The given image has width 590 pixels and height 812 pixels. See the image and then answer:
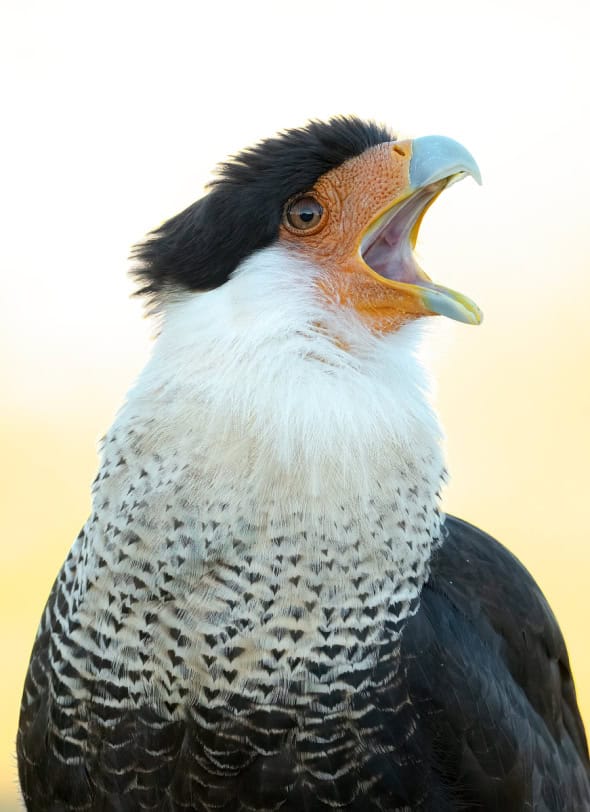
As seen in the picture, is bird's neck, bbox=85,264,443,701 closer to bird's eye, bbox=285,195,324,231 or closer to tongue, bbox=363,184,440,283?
bird's eye, bbox=285,195,324,231

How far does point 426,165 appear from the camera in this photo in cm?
316

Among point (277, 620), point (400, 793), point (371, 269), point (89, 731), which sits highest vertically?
point (371, 269)

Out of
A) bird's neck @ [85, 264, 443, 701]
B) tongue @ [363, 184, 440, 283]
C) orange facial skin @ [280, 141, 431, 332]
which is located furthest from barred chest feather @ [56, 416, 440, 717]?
tongue @ [363, 184, 440, 283]

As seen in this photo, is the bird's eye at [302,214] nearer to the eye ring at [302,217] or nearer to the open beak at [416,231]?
the eye ring at [302,217]

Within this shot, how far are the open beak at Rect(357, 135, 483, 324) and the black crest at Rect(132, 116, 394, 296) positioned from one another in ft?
0.69

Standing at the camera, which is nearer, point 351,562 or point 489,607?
point 351,562

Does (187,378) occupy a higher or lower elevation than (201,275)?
lower

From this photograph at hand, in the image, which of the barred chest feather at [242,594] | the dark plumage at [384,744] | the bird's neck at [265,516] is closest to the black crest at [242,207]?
the bird's neck at [265,516]

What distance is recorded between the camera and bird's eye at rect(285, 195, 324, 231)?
3152 millimetres

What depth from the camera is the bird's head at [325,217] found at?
3055 mm

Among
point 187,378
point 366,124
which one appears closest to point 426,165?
point 366,124

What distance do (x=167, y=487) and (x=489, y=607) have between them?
117cm

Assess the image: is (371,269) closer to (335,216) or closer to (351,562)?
(335,216)

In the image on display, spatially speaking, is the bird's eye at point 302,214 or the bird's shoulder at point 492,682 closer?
the bird's shoulder at point 492,682
